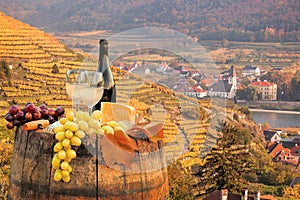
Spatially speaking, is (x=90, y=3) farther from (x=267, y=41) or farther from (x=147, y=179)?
(x=147, y=179)

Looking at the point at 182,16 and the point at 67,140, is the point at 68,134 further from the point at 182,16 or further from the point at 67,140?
the point at 182,16

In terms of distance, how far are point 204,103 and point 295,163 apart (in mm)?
15446

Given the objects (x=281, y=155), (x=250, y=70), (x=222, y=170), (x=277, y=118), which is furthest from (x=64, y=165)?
(x=250, y=70)

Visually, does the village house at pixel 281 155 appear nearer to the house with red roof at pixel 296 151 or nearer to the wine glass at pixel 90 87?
the house with red roof at pixel 296 151

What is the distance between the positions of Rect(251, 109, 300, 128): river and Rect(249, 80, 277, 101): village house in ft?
3.46

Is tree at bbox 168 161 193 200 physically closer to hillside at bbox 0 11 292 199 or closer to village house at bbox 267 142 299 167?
hillside at bbox 0 11 292 199

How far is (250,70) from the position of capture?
30.4 meters

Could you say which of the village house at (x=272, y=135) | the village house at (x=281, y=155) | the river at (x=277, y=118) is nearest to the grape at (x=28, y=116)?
the village house at (x=281, y=155)

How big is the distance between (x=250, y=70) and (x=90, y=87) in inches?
1165

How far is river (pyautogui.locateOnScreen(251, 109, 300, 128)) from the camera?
25852 millimetres

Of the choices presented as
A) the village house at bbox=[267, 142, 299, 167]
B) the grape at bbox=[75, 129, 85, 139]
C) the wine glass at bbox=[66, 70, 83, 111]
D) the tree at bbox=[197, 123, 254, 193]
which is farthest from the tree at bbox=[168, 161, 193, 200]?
the village house at bbox=[267, 142, 299, 167]

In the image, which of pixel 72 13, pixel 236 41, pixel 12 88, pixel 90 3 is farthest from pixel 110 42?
pixel 90 3

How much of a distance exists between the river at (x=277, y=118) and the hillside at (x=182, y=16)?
9.77 m

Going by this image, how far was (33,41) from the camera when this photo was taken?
17.0 metres
